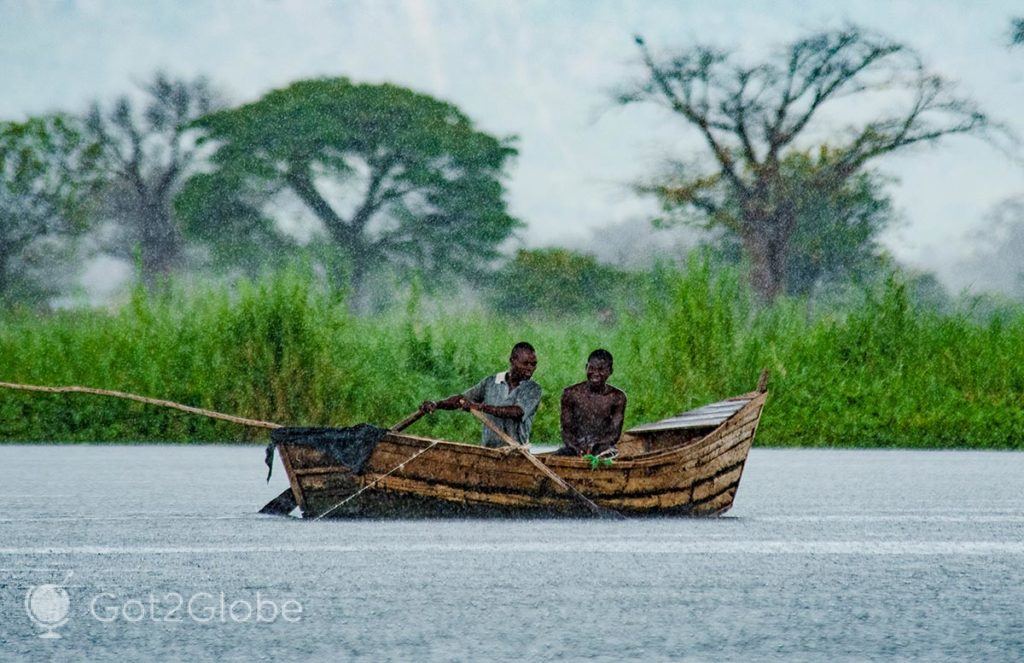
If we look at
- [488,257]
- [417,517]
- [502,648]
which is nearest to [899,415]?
[417,517]

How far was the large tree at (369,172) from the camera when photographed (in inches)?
2153

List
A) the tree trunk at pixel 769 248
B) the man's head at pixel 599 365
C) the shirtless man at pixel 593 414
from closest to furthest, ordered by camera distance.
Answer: the man's head at pixel 599 365 < the shirtless man at pixel 593 414 < the tree trunk at pixel 769 248

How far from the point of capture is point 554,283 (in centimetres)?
5575

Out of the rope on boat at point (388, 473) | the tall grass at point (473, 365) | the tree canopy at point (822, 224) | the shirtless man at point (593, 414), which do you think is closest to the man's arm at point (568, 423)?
the shirtless man at point (593, 414)

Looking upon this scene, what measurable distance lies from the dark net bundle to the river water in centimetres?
47

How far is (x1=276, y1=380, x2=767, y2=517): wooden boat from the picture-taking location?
32.1 feet

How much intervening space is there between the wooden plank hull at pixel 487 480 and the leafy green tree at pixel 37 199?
153 feet

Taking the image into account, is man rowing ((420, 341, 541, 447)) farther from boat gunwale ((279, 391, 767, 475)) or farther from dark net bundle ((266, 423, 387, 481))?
dark net bundle ((266, 423, 387, 481))

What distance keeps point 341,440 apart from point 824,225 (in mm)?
43494

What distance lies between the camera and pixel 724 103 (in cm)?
4678

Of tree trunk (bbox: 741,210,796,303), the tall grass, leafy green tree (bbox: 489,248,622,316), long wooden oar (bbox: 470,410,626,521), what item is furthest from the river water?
leafy green tree (bbox: 489,248,622,316)

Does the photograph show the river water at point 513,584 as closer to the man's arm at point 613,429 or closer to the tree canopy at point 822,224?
the man's arm at point 613,429

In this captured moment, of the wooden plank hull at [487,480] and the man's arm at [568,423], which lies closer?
the wooden plank hull at [487,480]

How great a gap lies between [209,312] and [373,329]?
3208mm
